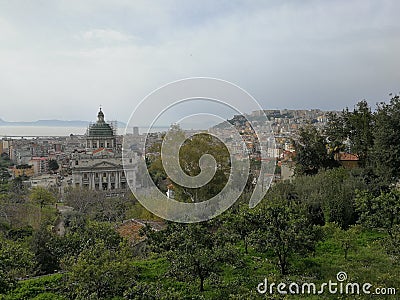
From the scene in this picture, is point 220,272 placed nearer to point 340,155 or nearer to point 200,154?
point 200,154

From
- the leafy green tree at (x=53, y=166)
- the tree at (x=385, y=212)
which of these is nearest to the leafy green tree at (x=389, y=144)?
the tree at (x=385, y=212)

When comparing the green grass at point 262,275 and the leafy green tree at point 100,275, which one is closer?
the leafy green tree at point 100,275

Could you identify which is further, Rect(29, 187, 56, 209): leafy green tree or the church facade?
the church facade

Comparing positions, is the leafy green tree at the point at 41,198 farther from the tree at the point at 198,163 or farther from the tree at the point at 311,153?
the tree at the point at 311,153

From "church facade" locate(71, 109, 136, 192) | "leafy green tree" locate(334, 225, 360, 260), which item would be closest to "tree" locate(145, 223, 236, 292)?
"leafy green tree" locate(334, 225, 360, 260)

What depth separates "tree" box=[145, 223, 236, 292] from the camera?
532cm

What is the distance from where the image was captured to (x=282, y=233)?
5.64 meters

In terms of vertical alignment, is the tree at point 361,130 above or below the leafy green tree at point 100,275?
above

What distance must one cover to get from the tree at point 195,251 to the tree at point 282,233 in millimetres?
578

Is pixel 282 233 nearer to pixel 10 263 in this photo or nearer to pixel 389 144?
pixel 10 263

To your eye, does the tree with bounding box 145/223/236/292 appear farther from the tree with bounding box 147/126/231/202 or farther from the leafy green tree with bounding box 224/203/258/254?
the tree with bounding box 147/126/231/202

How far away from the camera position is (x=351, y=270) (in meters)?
5.90

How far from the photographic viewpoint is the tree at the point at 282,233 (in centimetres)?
566

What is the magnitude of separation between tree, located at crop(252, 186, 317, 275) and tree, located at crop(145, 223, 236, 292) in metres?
0.58
